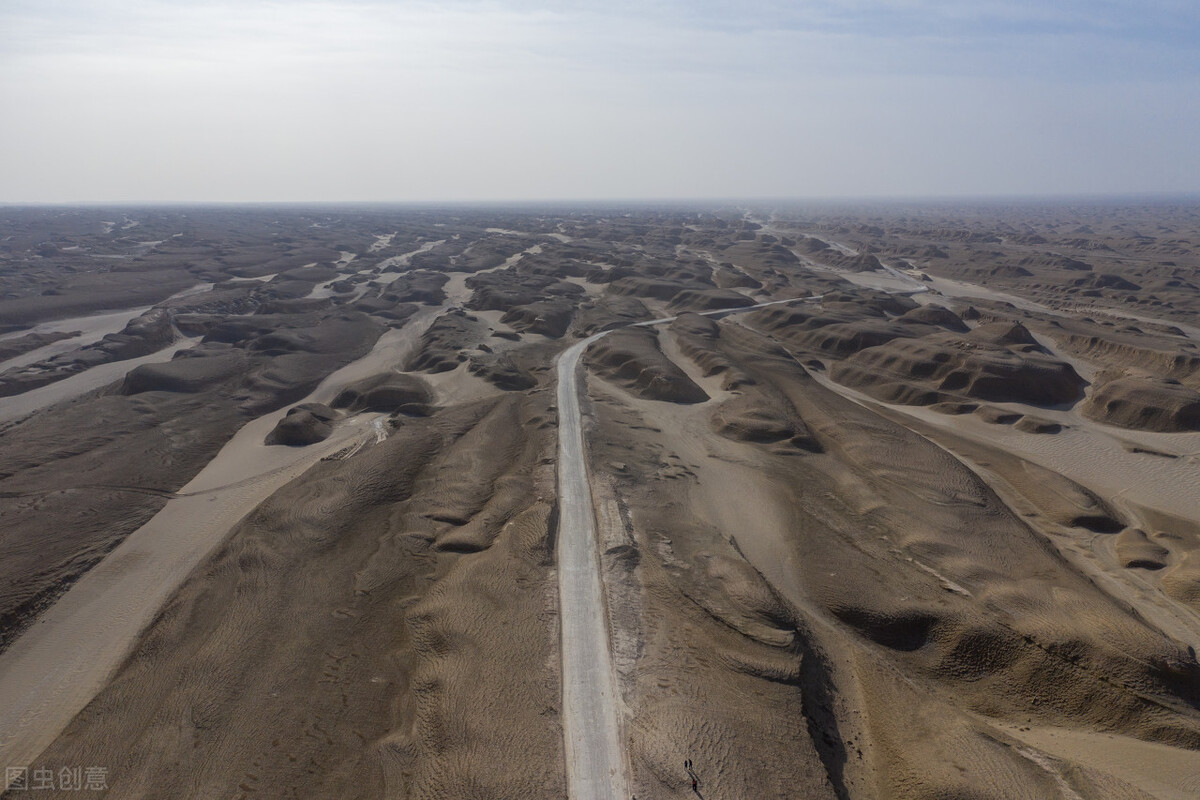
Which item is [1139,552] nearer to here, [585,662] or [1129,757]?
[1129,757]

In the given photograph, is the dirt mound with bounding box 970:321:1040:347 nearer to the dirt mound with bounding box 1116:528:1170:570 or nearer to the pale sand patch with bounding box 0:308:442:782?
the dirt mound with bounding box 1116:528:1170:570

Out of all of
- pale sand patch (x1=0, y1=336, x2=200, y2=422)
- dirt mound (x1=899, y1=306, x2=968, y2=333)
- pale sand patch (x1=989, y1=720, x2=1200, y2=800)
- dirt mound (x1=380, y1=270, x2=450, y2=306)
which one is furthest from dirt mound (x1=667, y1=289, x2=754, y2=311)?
pale sand patch (x1=989, y1=720, x2=1200, y2=800)

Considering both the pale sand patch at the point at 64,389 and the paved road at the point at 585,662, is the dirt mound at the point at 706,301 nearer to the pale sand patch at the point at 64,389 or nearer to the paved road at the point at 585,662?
the paved road at the point at 585,662

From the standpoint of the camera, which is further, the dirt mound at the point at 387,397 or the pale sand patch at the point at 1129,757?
the dirt mound at the point at 387,397

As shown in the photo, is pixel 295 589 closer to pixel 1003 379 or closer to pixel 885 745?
pixel 885 745

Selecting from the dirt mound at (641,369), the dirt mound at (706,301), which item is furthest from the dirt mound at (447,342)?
the dirt mound at (706,301)

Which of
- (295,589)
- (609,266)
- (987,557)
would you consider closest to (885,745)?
(987,557)
